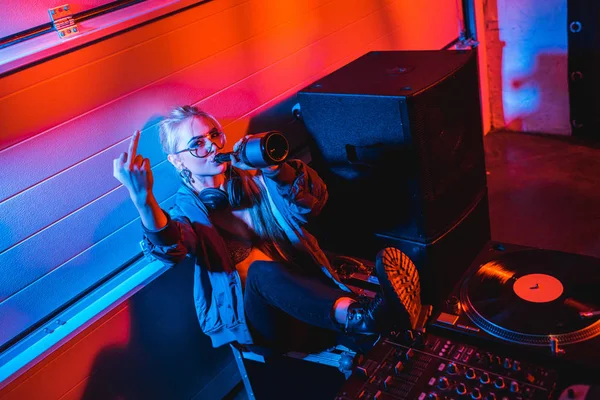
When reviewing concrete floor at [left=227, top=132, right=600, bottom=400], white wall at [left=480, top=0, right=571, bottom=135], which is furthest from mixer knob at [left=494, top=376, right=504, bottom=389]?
white wall at [left=480, top=0, right=571, bottom=135]

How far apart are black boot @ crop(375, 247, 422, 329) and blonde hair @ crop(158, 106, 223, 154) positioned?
0.85 m

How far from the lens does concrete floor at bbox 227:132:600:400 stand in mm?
3107

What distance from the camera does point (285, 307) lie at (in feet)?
6.98

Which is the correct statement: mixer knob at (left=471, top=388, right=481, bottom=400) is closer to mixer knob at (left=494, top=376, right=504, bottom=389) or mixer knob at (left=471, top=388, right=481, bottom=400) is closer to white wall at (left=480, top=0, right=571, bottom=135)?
mixer knob at (left=494, top=376, right=504, bottom=389)

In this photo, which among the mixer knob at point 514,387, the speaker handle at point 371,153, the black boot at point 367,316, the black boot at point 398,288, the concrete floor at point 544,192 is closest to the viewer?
the mixer knob at point 514,387

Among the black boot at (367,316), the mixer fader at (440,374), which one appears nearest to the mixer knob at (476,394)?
the mixer fader at (440,374)

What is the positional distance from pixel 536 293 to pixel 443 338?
0.88 ft

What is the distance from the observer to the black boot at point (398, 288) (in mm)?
1681

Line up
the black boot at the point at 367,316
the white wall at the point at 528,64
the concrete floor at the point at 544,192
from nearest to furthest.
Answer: the black boot at the point at 367,316, the concrete floor at the point at 544,192, the white wall at the point at 528,64

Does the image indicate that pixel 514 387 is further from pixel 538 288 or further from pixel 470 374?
pixel 538 288

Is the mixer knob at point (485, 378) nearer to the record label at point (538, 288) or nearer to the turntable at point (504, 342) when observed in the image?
the turntable at point (504, 342)

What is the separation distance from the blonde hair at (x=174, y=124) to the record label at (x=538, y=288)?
1154 mm

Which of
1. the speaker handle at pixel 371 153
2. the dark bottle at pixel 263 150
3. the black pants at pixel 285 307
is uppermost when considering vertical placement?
the dark bottle at pixel 263 150

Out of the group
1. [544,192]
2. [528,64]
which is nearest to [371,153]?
→ [544,192]
